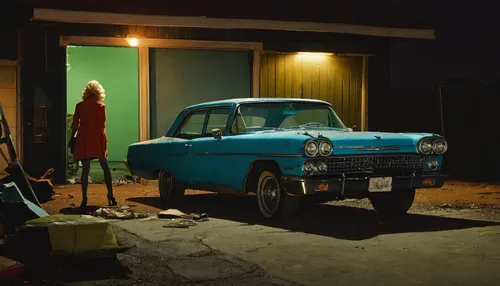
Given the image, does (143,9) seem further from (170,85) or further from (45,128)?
(45,128)

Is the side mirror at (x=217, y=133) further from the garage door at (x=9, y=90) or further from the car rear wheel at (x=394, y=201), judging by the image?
the garage door at (x=9, y=90)

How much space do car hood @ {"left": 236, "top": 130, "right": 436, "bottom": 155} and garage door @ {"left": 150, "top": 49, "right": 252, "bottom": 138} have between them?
627cm

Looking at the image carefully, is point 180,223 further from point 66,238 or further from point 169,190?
point 66,238

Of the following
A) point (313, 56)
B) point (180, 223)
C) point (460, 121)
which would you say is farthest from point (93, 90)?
point (460, 121)

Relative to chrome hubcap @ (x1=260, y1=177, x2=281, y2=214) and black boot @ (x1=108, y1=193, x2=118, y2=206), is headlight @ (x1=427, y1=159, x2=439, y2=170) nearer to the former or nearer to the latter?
chrome hubcap @ (x1=260, y1=177, x2=281, y2=214)

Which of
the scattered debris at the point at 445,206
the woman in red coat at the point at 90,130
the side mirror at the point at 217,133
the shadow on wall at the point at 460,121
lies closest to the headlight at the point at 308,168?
the side mirror at the point at 217,133

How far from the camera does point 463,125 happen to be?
1638 cm

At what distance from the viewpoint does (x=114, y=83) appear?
16344mm

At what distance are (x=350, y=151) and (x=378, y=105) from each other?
8565 millimetres

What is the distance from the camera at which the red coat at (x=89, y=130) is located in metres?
9.70

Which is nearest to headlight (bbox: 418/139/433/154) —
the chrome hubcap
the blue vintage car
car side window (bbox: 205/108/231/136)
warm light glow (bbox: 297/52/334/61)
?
the blue vintage car

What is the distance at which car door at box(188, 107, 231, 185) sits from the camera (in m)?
8.83

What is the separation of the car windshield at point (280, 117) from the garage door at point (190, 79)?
17.7ft

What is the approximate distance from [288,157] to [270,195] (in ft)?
2.44
